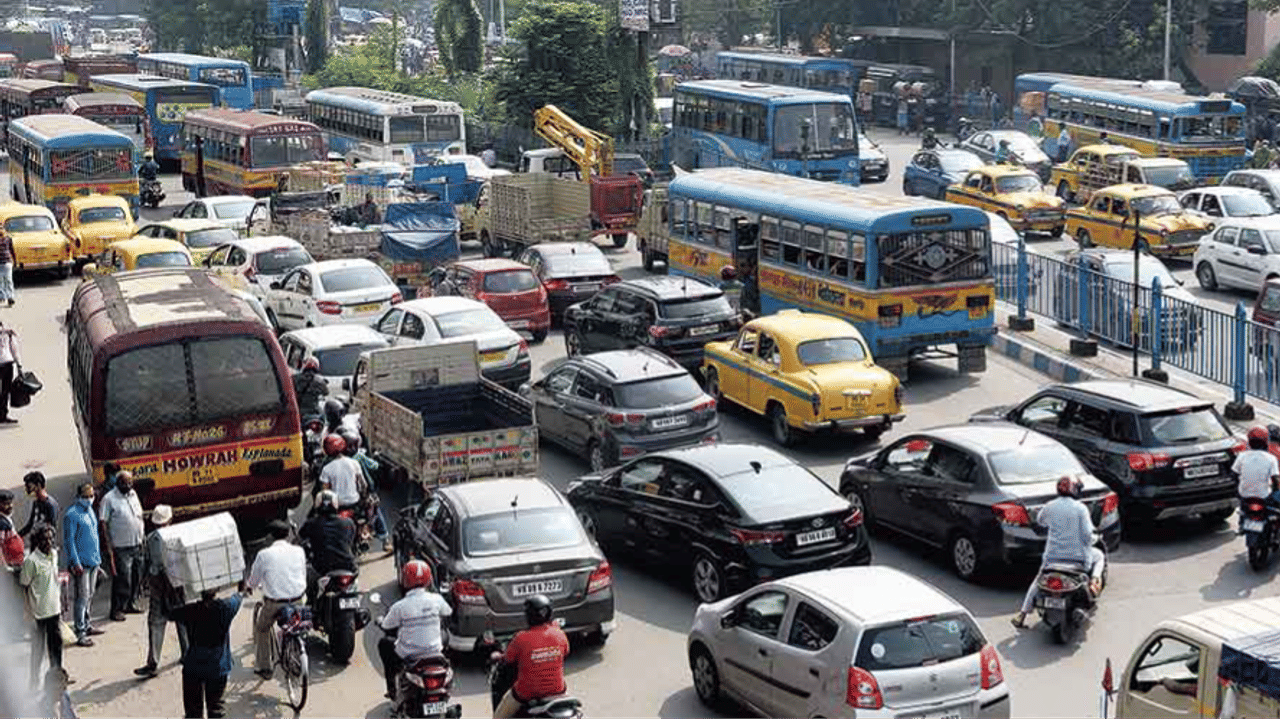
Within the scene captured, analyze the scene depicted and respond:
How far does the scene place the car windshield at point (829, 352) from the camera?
22.3 m

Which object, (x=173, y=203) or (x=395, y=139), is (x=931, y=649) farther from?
(x=173, y=203)

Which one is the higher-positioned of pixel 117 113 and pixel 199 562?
pixel 117 113

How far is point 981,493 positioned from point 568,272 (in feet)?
48.4

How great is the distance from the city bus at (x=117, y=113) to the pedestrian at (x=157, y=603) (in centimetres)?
3798

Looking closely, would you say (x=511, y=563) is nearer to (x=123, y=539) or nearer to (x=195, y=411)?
(x=123, y=539)

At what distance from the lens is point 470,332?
24141 mm

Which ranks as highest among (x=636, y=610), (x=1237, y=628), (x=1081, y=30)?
(x=1081, y=30)

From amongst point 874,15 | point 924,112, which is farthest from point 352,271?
point 874,15

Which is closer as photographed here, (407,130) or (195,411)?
(195,411)

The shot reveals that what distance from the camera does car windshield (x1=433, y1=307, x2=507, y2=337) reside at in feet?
78.9

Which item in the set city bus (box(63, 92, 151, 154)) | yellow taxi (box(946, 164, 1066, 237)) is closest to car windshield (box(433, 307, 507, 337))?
yellow taxi (box(946, 164, 1066, 237))

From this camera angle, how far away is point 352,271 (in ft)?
92.0

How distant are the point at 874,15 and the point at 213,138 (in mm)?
38683

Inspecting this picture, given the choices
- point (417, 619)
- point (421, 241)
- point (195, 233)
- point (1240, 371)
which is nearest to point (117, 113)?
point (195, 233)
